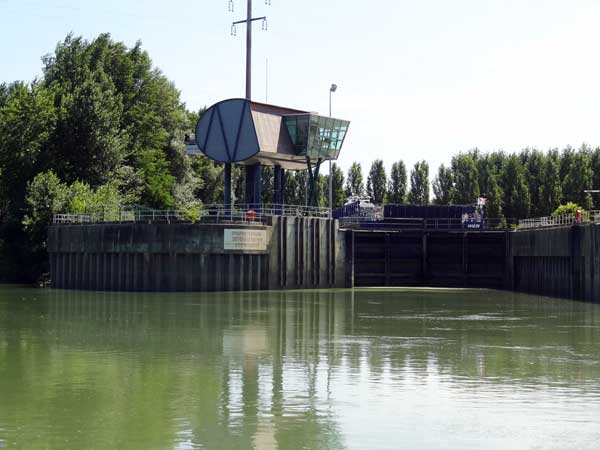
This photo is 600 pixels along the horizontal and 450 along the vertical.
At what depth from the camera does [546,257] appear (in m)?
68.8

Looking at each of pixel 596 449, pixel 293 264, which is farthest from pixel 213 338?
pixel 293 264

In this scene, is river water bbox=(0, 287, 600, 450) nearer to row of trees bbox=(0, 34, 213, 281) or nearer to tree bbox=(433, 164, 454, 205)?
row of trees bbox=(0, 34, 213, 281)

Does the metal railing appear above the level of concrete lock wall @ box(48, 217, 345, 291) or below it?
above

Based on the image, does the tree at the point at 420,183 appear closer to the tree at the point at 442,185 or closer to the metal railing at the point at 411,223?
the tree at the point at 442,185

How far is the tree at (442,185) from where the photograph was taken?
14362cm

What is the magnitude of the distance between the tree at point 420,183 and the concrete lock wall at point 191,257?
75737 millimetres

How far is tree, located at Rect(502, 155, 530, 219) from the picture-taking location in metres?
127

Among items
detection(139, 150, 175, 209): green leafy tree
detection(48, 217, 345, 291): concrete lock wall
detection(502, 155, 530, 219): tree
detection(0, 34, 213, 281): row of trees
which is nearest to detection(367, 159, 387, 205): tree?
detection(502, 155, 530, 219): tree

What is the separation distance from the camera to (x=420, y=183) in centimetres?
15025

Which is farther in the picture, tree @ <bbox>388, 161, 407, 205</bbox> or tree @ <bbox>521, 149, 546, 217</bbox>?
tree @ <bbox>388, 161, 407, 205</bbox>

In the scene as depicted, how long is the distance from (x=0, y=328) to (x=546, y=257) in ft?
133

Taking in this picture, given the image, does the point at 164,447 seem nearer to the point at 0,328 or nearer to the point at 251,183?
the point at 0,328

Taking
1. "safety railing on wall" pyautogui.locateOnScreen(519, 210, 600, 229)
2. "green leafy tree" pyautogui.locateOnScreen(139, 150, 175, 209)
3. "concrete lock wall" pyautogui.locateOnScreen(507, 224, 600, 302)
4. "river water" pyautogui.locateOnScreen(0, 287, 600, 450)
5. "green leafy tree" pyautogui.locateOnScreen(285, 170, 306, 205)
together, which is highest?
"green leafy tree" pyautogui.locateOnScreen(285, 170, 306, 205)

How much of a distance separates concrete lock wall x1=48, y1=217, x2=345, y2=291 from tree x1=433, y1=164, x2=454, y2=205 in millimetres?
71040
